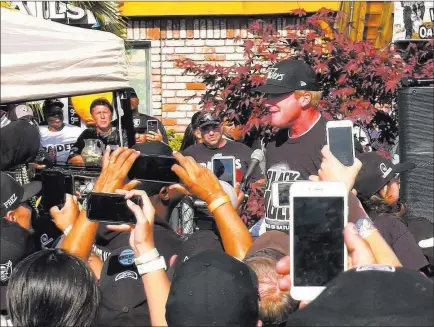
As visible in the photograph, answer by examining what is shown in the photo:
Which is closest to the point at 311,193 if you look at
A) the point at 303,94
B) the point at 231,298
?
the point at 231,298

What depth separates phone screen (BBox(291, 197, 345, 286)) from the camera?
2.29 m

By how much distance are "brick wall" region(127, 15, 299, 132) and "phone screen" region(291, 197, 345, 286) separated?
341 inches

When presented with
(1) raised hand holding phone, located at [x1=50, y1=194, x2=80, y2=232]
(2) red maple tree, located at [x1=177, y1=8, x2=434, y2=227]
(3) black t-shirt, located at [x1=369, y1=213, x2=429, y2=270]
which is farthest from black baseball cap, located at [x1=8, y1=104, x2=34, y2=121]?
(3) black t-shirt, located at [x1=369, y1=213, x2=429, y2=270]

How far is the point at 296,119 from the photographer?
4.44 meters

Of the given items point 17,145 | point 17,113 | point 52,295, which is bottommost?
point 17,113

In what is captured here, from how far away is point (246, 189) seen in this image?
5.44 m

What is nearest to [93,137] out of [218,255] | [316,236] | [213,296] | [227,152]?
[227,152]

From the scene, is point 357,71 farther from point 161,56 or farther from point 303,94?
point 161,56

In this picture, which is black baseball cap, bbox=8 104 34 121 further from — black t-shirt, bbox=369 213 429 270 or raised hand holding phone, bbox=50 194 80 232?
black t-shirt, bbox=369 213 429 270

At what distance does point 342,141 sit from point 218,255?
0.64m

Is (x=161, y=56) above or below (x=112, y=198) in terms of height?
below

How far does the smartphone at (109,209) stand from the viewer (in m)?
3.25

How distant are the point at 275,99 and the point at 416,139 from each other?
177 cm

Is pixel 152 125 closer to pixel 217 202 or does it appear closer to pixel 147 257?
pixel 217 202
